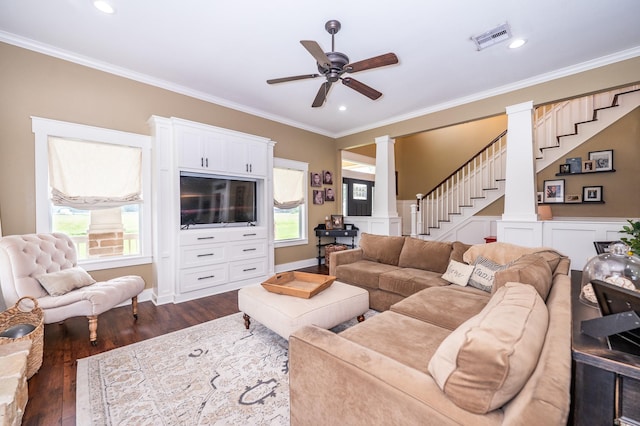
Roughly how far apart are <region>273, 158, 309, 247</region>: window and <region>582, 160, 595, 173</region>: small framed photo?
16.8 ft

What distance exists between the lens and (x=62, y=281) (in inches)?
99.2

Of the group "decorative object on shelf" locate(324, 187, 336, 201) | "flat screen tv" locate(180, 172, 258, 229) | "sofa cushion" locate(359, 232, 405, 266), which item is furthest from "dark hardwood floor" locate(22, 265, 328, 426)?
"decorative object on shelf" locate(324, 187, 336, 201)

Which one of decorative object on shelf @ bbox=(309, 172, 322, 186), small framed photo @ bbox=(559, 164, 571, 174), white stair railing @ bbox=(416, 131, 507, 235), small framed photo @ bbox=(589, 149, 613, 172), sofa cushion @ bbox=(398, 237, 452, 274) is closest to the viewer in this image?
sofa cushion @ bbox=(398, 237, 452, 274)

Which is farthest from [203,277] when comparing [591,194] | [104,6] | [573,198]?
[591,194]

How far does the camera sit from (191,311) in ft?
10.8

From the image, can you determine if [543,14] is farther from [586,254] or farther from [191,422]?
[191,422]

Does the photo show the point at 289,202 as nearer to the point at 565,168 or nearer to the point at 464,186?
the point at 464,186

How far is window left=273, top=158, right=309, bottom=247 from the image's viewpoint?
17.1 ft

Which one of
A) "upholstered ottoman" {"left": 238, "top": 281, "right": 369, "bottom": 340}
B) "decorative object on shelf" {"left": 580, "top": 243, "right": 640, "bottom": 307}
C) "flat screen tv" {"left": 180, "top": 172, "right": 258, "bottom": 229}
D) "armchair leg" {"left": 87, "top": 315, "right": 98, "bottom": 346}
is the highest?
"flat screen tv" {"left": 180, "top": 172, "right": 258, "bottom": 229}

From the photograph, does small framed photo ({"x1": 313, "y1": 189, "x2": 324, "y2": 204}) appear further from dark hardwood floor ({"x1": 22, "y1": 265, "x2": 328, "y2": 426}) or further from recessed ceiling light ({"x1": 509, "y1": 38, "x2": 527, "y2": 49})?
recessed ceiling light ({"x1": 509, "y1": 38, "x2": 527, "y2": 49})

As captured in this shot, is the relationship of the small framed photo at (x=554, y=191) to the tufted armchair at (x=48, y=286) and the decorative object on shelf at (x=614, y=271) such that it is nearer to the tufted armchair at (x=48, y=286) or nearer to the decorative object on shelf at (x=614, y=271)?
the decorative object on shelf at (x=614, y=271)

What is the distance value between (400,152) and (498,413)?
8.10 m

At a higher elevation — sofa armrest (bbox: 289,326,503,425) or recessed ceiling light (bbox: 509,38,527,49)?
recessed ceiling light (bbox: 509,38,527,49)

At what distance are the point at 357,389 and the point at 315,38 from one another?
3010 mm
